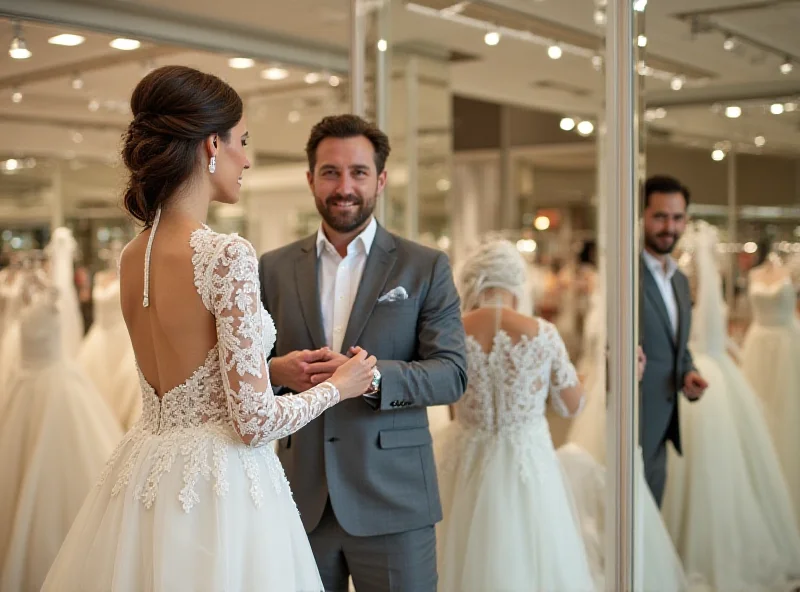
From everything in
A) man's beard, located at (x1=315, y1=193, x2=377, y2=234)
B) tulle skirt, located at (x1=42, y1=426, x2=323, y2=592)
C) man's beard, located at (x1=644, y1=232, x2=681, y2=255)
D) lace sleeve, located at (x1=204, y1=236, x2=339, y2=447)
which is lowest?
tulle skirt, located at (x1=42, y1=426, x2=323, y2=592)

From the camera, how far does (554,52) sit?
351 cm

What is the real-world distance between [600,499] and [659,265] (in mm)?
785

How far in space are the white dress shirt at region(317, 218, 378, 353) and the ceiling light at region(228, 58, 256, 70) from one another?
1.55 m

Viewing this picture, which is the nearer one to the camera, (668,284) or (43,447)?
(668,284)

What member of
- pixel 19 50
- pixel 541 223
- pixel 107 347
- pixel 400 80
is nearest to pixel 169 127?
pixel 19 50

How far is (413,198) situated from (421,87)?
1.64ft

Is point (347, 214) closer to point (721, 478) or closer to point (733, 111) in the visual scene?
point (733, 111)

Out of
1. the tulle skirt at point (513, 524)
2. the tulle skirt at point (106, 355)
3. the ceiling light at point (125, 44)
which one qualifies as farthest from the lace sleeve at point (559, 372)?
the tulle skirt at point (106, 355)

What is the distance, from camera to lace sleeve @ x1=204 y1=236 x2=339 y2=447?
1.84m

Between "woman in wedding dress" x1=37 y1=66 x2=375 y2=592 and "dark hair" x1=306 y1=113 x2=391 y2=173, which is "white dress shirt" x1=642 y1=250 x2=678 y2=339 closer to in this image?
"dark hair" x1=306 y1=113 x2=391 y2=173

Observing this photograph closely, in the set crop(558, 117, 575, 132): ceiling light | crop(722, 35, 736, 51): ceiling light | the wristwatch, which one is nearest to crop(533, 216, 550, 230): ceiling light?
crop(558, 117, 575, 132): ceiling light

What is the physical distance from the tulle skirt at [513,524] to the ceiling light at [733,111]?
116 cm

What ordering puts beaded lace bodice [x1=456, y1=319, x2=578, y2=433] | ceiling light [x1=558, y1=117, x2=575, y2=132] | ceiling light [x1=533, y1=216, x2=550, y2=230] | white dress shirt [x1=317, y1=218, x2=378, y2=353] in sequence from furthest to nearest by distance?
ceiling light [x1=533, y1=216, x2=550, y2=230] < ceiling light [x1=558, y1=117, x2=575, y2=132] < beaded lace bodice [x1=456, y1=319, x2=578, y2=433] < white dress shirt [x1=317, y1=218, x2=378, y2=353]

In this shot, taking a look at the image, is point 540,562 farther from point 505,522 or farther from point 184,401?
point 184,401
